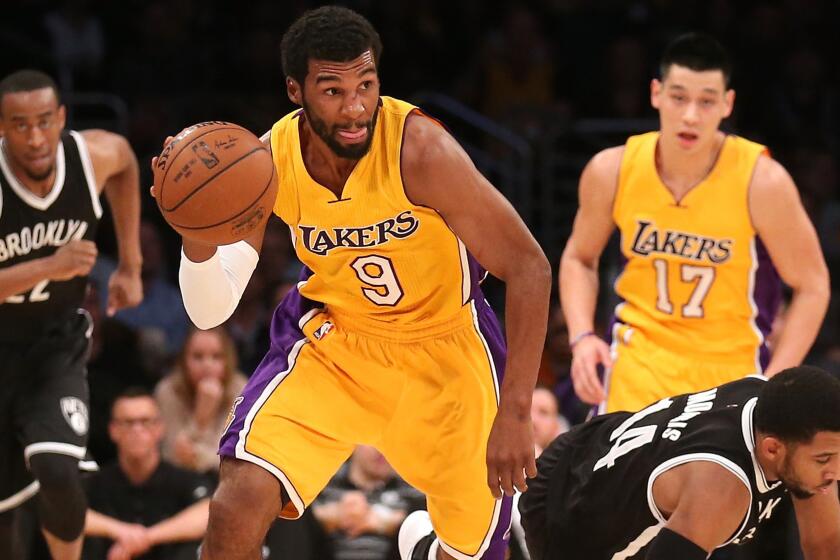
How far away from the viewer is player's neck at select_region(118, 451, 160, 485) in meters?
7.43

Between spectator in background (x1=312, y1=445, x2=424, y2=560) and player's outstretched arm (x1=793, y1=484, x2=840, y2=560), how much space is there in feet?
11.1

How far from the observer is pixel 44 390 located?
233 inches

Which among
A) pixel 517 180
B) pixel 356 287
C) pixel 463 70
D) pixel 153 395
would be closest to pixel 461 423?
pixel 356 287

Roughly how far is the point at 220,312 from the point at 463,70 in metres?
6.58

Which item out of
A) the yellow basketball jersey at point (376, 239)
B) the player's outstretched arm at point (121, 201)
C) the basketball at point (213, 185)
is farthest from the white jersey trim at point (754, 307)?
the player's outstretched arm at point (121, 201)

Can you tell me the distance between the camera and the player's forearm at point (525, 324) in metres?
4.25

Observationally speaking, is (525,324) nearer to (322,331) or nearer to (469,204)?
(469,204)

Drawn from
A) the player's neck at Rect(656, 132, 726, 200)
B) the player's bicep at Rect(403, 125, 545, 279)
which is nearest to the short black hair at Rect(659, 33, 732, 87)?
the player's neck at Rect(656, 132, 726, 200)

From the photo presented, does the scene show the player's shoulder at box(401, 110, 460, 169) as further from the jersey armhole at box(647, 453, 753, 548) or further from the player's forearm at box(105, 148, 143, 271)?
the player's forearm at box(105, 148, 143, 271)

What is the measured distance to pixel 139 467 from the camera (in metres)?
7.44

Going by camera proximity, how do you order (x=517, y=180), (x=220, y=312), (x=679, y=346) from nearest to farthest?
(x=220, y=312) → (x=679, y=346) → (x=517, y=180)

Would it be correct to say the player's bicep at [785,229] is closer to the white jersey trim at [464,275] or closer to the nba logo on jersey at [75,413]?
the white jersey trim at [464,275]

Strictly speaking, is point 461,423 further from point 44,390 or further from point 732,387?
point 44,390

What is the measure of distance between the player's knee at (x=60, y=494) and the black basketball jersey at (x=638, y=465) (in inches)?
76.5
